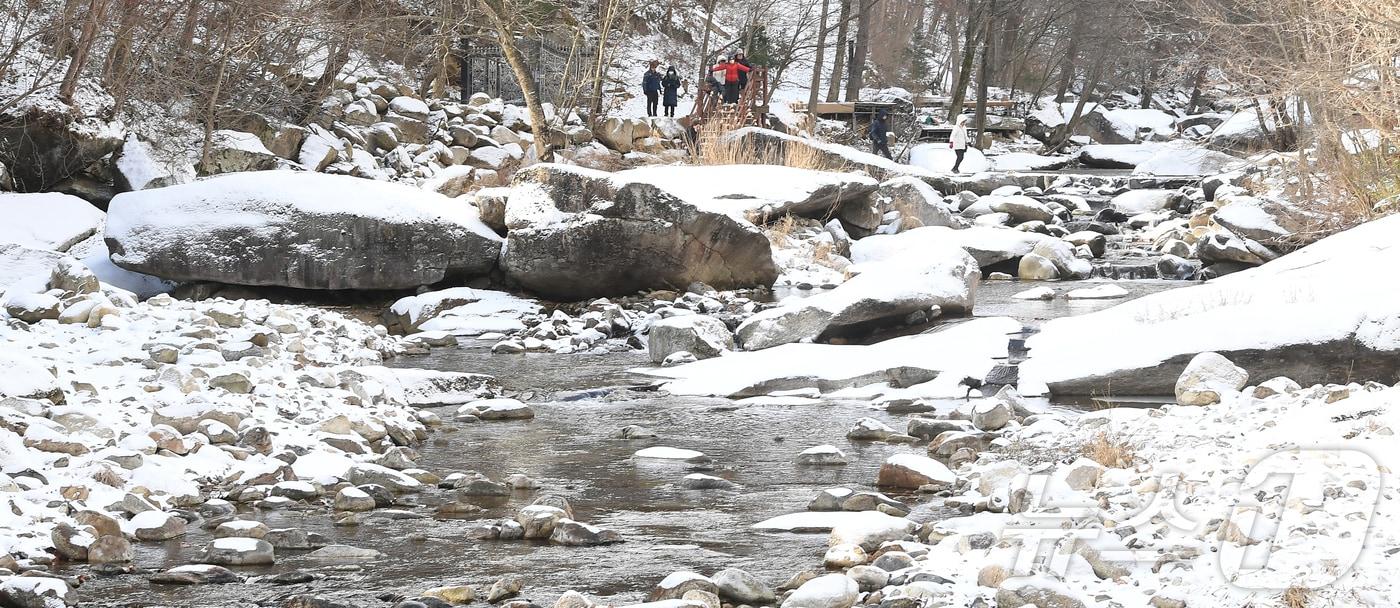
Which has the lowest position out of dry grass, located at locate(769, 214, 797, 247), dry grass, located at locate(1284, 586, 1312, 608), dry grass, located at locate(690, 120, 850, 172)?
dry grass, located at locate(1284, 586, 1312, 608)

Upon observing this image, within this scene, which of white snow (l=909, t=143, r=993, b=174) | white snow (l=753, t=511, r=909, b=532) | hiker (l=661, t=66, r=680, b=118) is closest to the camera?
white snow (l=753, t=511, r=909, b=532)

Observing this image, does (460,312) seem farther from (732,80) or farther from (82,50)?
(732,80)

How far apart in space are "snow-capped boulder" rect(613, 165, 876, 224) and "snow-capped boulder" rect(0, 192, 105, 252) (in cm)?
580

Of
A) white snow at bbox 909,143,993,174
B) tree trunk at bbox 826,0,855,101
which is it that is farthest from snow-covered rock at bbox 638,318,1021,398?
tree trunk at bbox 826,0,855,101

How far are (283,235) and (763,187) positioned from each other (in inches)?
218

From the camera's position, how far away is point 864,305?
1006 cm

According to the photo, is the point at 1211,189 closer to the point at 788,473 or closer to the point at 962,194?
the point at 962,194

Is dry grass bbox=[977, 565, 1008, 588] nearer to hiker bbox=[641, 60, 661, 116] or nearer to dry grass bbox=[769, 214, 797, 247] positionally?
dry grass bbox=[769, 214, 797, 247]

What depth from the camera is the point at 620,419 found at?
25.1 feet

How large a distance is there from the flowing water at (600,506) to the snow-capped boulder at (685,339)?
3.19 ft

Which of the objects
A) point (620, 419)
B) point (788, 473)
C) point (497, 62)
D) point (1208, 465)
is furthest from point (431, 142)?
point (1208, 465)

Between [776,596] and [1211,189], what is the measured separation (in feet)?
61.5

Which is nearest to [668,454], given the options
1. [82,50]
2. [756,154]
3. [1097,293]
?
[1097,293]

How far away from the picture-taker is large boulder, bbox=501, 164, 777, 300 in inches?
510
